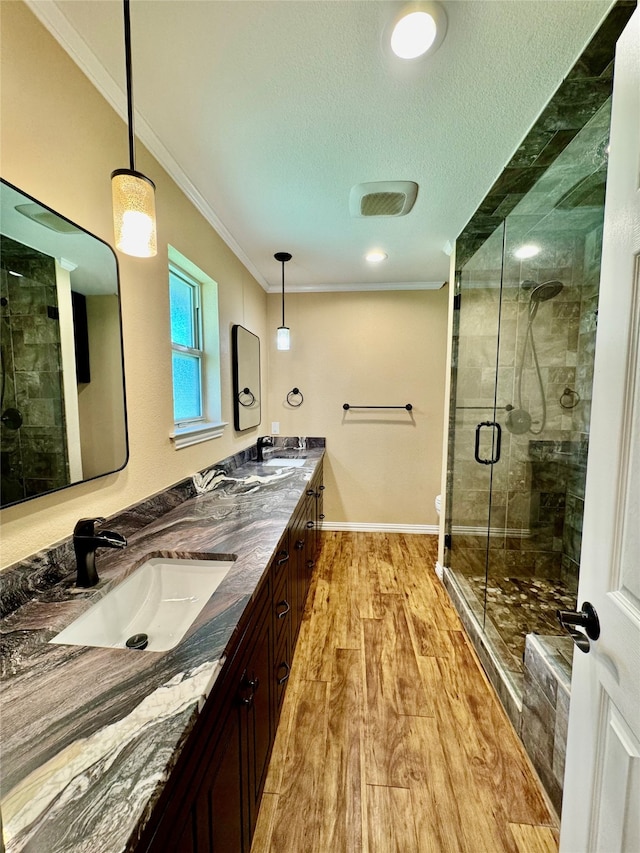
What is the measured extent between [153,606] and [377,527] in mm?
2695

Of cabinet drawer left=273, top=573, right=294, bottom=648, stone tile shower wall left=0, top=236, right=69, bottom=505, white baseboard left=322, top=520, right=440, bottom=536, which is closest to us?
stone tile shower wall left=0, top=236, right=69, bottom=505

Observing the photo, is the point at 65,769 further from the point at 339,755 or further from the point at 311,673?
the point at 311,673

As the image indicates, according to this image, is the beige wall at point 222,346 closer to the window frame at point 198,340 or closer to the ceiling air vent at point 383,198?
the window frame at point 198,340

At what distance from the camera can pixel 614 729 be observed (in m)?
0.66

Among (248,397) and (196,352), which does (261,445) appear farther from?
(196,352)

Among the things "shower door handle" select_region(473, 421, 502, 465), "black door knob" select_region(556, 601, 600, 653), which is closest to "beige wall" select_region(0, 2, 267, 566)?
"black door knob" select_region(556, 601, 600, 653)

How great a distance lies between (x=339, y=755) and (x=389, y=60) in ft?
8.34

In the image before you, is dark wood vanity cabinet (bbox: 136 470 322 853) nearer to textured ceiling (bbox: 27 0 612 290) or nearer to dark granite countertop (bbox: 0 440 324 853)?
dark granite countertop (bbox: 0 440 324 853)

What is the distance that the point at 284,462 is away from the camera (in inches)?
116

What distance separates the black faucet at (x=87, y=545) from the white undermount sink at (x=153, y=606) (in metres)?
0.08

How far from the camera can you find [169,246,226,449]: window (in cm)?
203

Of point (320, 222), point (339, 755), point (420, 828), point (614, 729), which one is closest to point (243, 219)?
point (320, 222)

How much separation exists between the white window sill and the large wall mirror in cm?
42

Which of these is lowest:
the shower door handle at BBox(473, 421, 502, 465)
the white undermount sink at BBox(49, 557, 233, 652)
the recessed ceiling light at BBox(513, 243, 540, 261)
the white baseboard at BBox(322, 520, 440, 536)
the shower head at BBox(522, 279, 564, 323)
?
the white baseboard at BBox(322, 520, 440, 536)
